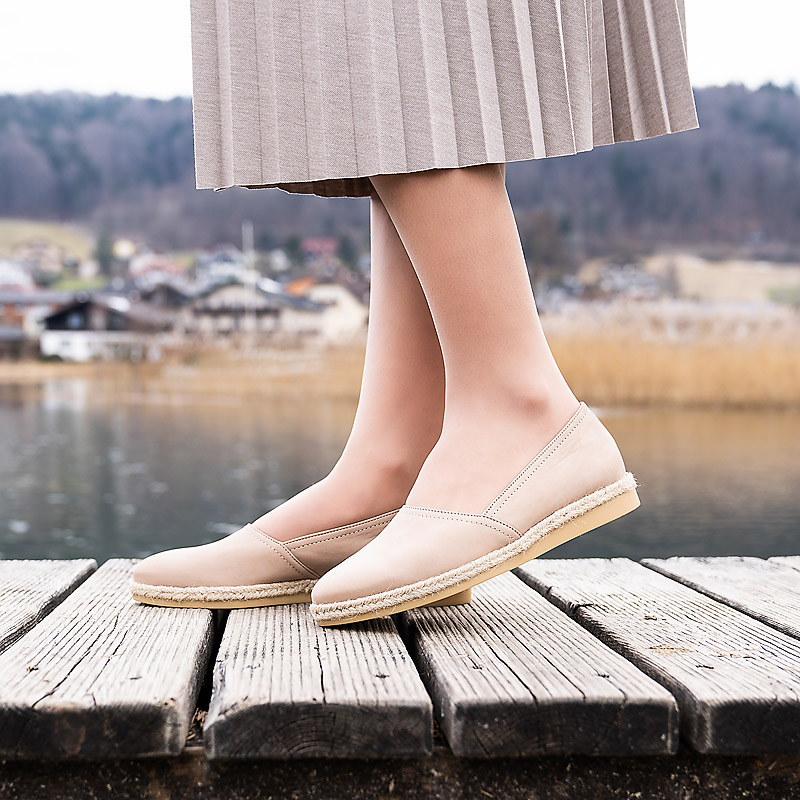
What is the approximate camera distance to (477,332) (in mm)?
619

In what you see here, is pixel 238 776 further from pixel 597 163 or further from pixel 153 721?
pixel 597 163

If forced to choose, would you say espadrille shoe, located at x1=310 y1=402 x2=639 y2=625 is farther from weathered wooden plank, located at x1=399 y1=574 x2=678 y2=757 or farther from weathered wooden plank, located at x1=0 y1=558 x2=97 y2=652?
weathered wooden plank, located at x1=0 y1=558 x2=97 y2=652

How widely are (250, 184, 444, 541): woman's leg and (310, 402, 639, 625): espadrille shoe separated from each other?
3.4 inches

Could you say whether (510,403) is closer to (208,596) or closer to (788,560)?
(208,596)

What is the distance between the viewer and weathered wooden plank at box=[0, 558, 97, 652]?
62 centimetres

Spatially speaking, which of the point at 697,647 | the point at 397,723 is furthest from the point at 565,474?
the point at 397,723

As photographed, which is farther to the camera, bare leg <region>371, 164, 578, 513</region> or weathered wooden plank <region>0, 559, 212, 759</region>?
bare leg <region>371, 164, 578, 513</region>

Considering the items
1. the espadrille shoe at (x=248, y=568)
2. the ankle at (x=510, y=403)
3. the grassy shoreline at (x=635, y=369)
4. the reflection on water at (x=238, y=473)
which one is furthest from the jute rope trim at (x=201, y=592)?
the reflection on water at (x=238, y=473)

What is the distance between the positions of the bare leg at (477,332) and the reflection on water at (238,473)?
399 centimetres

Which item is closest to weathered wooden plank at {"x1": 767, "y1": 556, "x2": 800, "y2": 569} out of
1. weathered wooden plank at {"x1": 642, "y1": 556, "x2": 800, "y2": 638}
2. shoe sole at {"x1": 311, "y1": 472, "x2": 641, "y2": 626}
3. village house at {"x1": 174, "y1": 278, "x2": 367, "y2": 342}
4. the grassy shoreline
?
weathered wooden plank at {"x1": 642, "y1": 556, "x2": 800, "y2": 638}

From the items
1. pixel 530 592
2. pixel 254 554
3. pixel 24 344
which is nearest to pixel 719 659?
pixel 530 592

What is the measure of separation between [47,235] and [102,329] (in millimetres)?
1714

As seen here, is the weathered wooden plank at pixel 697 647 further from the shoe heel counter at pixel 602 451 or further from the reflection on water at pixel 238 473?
the reflection on water at pixel 238 473

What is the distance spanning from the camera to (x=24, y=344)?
8094 millimetres
